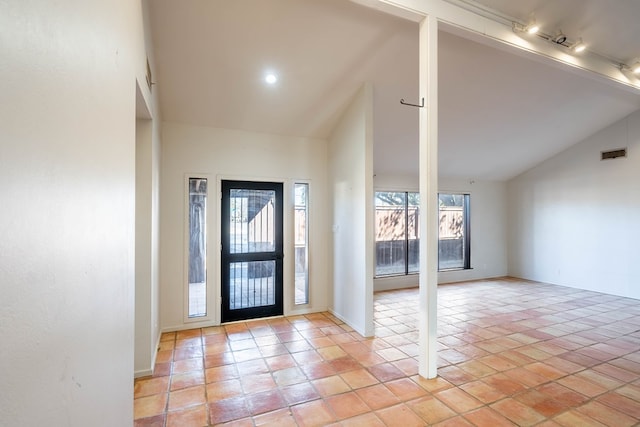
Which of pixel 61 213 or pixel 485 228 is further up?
pixel 61 213

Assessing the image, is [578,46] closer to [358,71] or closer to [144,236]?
[358,71]

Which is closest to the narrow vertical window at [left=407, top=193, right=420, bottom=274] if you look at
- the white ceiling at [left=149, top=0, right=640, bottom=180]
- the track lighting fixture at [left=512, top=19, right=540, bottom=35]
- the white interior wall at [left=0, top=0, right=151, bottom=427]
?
the white ceiling at [left=149, top=0, right=640, bottom=180]

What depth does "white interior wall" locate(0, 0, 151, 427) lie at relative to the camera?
622 millimetres

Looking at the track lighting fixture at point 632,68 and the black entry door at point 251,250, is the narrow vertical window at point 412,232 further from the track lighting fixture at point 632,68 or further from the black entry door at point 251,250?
the track lighting fixture at point 632,68

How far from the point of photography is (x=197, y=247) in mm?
4242

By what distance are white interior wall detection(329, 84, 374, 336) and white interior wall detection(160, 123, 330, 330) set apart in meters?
0.27

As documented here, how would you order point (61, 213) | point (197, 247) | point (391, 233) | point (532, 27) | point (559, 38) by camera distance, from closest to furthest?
1. point (61, 213)
2. point (532, 27)
3. point (559, 38)
4. point (197, 247)
5. point (391, 233)

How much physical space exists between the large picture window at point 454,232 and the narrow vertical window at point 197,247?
5279mm

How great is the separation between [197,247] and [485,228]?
Result: 21.7 ft

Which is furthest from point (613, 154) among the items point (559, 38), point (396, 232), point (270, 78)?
point (270, 78)

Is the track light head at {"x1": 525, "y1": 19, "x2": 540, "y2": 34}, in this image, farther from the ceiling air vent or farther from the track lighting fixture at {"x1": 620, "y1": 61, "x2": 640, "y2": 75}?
the ceiling air vent

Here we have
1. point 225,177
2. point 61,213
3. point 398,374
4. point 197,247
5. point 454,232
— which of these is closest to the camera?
point 61,213

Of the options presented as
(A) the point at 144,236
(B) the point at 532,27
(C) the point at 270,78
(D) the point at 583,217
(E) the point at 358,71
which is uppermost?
(B) the point at 532,27

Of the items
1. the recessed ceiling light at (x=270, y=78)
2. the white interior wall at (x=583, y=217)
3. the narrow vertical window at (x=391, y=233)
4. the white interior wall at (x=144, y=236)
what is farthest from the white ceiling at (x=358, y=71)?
the narrow vertical window at (x=391, y=233)
